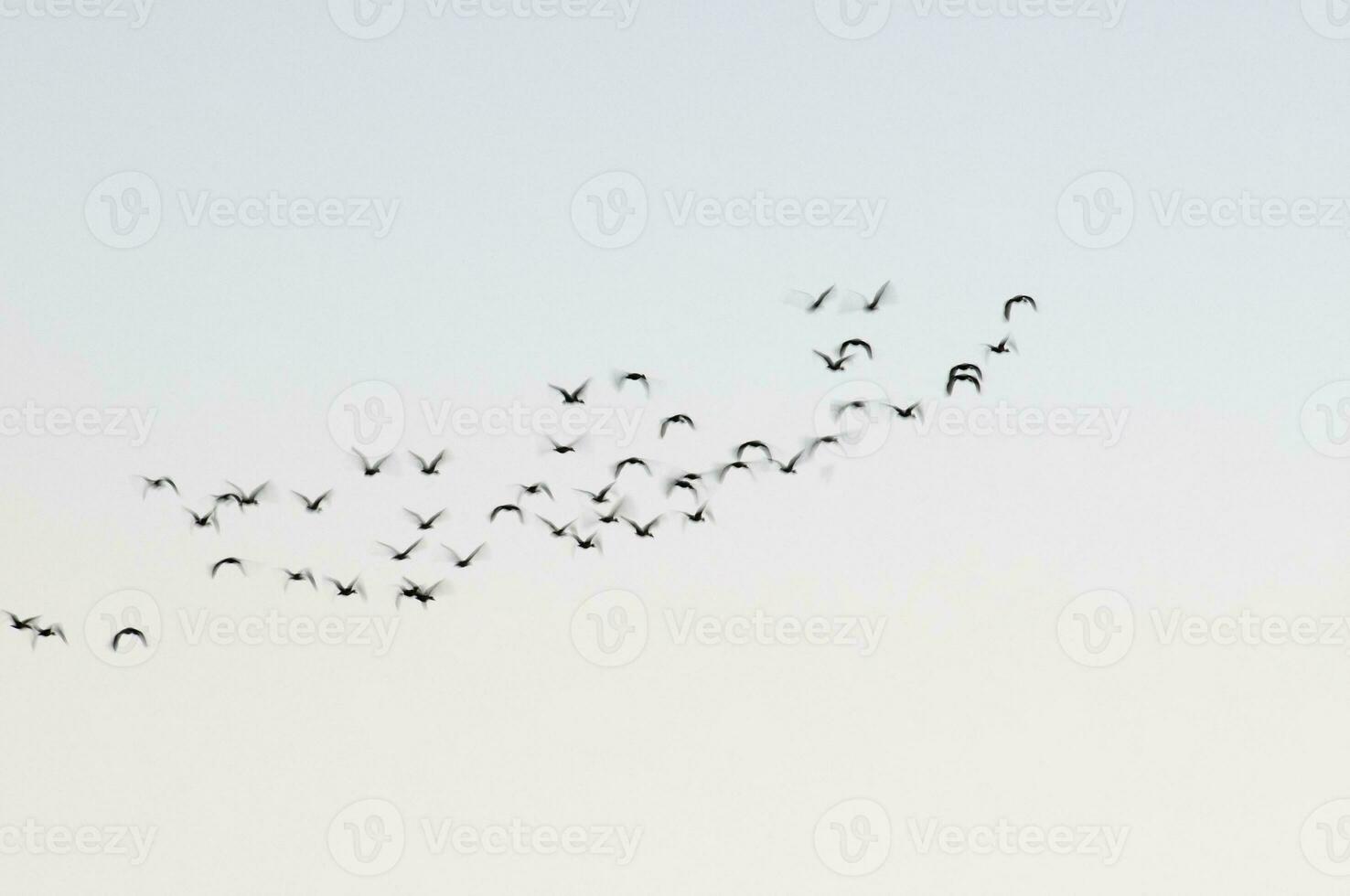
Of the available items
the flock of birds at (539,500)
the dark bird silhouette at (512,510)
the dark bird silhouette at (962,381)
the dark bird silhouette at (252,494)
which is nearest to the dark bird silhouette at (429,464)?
the flock of birds at (539,500)

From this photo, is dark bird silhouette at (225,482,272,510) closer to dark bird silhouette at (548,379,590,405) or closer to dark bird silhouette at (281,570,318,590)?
dark bird silhouette at (281,570,318,590)

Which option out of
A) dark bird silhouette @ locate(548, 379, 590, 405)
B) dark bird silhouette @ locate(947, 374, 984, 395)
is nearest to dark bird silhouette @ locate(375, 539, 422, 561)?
dark bird silhouette @ locate(548, 379, 590, 405)

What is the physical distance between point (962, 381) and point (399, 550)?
1.73 meters

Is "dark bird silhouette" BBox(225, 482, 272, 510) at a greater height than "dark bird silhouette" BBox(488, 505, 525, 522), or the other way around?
"dark bird silhouette" BBox(488, 505, 525, 522)

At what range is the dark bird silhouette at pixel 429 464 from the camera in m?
4.19

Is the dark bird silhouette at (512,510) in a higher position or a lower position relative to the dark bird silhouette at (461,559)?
higher

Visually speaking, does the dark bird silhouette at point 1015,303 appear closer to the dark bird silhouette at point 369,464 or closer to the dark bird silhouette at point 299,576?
the dark bird silhouette at point 369,464

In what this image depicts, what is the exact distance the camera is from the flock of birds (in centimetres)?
418

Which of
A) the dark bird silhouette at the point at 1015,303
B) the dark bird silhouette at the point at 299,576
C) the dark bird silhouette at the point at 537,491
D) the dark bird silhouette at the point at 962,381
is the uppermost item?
the dark bird silhouette at the point at 1015,303

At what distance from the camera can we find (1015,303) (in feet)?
13.8

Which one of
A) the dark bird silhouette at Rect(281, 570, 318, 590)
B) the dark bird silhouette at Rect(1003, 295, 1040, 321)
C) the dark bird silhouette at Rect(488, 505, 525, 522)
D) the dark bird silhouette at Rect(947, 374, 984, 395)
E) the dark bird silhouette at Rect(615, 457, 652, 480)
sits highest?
the dark bird silhouette at Rect(1003, 295, 1040, 321)

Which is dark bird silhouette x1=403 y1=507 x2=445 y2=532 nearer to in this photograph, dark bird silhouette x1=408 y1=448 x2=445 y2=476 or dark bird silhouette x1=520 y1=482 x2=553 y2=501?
dark bird silhouette x1=408 y1=448 x2=445 y2=476

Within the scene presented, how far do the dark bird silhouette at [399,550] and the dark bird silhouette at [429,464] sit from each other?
20 cm

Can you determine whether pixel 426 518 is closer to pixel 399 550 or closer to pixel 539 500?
pixel 399 550
